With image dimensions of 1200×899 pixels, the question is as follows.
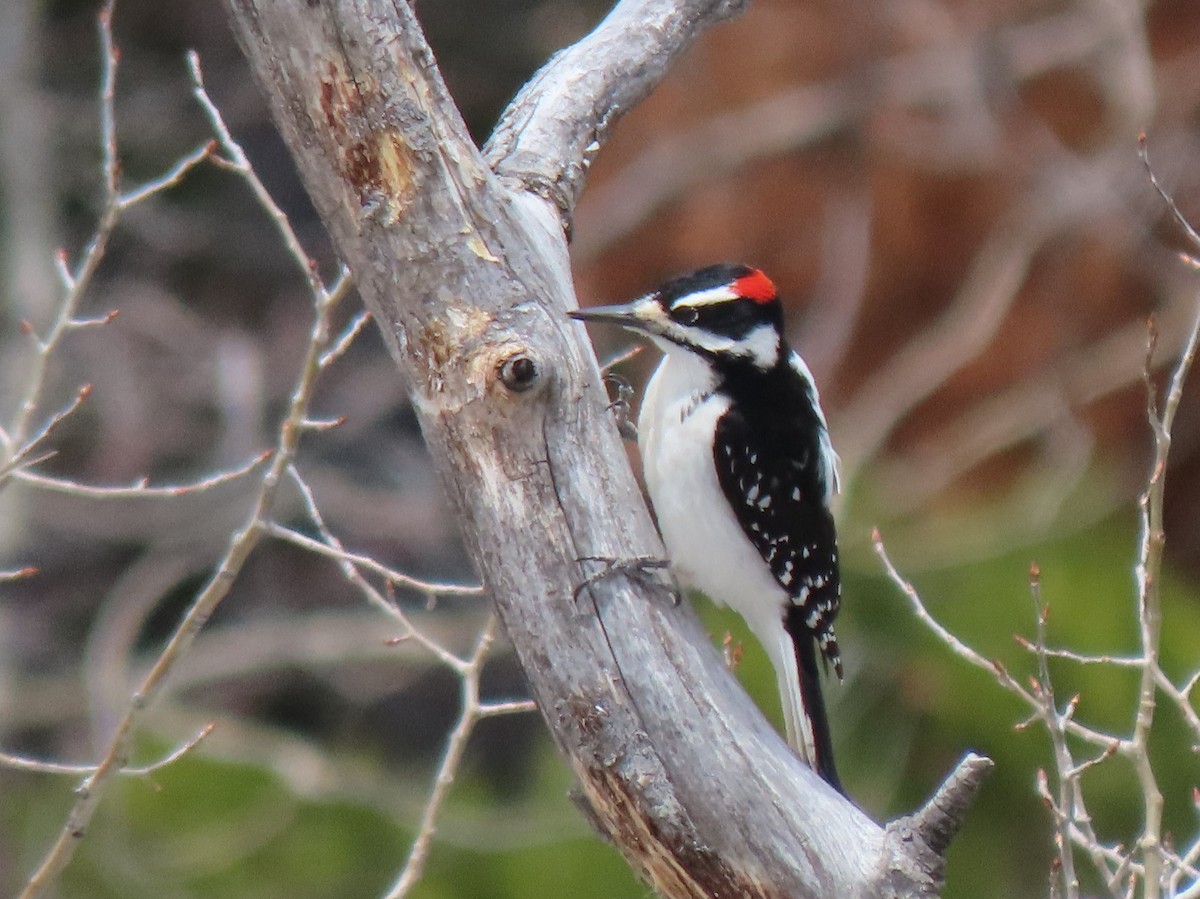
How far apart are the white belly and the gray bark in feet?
1.90

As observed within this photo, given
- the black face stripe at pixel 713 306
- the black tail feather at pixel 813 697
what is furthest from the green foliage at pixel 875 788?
the black face stripe at pixel 713 306

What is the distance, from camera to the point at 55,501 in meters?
8.20

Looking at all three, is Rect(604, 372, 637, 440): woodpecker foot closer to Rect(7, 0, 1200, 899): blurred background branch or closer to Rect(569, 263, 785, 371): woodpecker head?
Rect(569, 263, 785, 371): woodpecker head

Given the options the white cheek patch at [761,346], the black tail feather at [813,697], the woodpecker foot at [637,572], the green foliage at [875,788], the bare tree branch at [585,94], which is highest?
the bare tree branch at [585,94]

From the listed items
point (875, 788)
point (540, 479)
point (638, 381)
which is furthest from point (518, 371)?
point (638, 381)

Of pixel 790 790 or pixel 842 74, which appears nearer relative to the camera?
pixel 790 790

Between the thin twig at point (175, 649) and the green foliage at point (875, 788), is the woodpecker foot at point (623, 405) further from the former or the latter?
the green foliage at point (875, 788)

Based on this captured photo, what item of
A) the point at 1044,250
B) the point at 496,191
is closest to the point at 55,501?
the point at 1044,250

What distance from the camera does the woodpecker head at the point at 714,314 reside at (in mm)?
3629

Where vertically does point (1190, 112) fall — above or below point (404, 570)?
above

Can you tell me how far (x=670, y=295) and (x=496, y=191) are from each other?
2.25 feet

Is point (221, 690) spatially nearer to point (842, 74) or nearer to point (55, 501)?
point (55, 501)

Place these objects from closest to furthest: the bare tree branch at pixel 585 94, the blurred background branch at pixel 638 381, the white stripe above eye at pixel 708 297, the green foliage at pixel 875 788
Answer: the bare tree branch at pixel 585 94 < the white stripe above eye at pixel 708 297 < the green foliage at pixel 875 788 < the blurred background branch at pixel 638 381

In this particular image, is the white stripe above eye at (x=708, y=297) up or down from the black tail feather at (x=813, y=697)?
up
